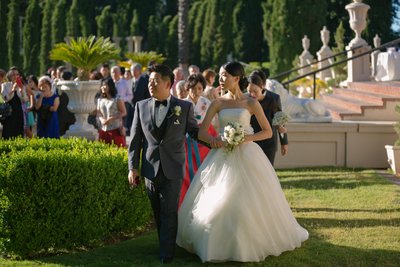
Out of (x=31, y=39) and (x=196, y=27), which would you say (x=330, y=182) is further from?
(x=31, y=39)

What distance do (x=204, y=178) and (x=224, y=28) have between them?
3302 centimetres

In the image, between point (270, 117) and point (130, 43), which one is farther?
point (130, 43)

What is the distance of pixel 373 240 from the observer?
8.20 meters

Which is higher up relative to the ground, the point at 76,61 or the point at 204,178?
the point at 76,61

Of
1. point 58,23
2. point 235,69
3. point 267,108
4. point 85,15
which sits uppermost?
point 85,15

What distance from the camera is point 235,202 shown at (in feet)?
23.1

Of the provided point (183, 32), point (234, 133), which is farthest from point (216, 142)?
point (183, 32)

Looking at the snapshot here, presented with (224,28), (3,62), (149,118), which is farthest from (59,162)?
(3,62)

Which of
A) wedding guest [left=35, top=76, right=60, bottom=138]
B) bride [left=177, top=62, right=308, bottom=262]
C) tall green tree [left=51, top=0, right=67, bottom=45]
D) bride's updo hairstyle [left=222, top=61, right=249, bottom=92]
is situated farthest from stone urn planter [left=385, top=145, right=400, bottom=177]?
tall green tree [left=51, top=0, right=67, bottom=45]

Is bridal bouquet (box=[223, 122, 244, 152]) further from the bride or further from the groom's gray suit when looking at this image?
the groom's gray suit

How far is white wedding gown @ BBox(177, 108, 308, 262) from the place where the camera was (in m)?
6.95

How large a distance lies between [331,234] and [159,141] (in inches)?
95.8

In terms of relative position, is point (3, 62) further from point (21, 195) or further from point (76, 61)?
point (21, 195)

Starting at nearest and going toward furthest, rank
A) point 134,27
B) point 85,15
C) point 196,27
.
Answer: point 196,27, point 85,15, point 134,27
